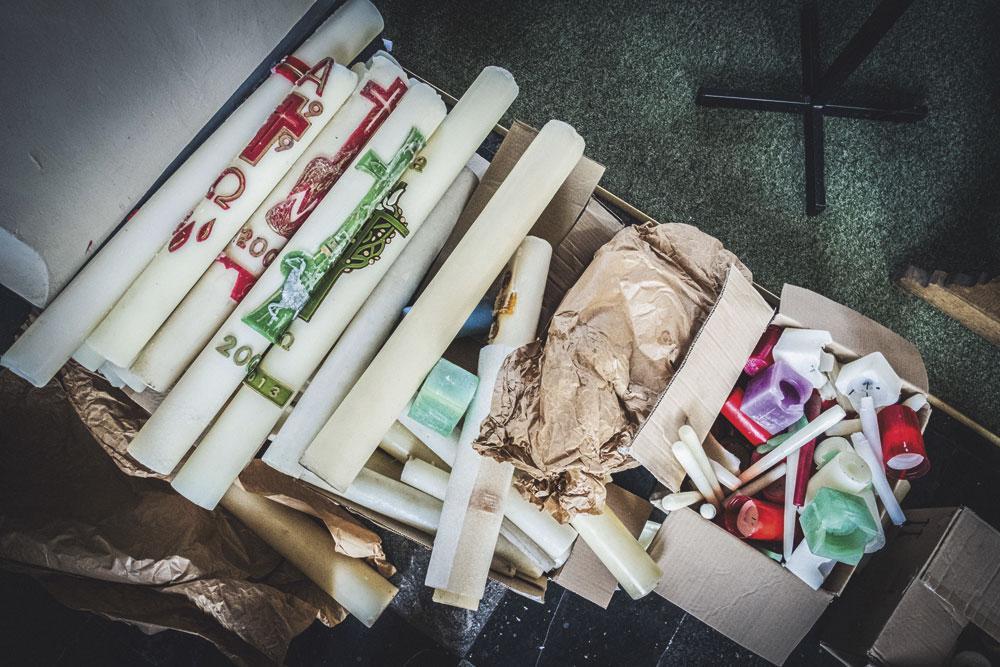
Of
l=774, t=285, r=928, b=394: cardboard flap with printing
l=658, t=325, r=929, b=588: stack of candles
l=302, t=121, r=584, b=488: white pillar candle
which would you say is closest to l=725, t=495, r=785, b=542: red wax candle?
l=658, t=325, r=929, b=588: stack of candles

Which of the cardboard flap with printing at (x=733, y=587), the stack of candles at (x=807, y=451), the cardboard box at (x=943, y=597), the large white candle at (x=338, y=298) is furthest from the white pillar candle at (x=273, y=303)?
the cardboard box at (x=943, y=597)

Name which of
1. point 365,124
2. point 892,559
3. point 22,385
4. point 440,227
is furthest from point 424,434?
point 892,559

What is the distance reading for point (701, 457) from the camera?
120 centimetres

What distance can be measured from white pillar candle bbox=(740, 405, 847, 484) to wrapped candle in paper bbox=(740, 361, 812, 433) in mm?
42

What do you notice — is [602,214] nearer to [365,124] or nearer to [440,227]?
[440,227]

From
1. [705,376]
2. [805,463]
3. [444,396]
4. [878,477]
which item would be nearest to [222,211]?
[444,396]

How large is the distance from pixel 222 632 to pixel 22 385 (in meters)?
0.73

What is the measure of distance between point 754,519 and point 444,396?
2.43 feet

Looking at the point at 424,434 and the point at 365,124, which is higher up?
the point at 365,124

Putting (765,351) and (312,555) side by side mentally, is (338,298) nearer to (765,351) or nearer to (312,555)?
(312,555)

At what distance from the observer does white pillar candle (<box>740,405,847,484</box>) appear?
124 cm

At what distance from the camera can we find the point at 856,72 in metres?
1.94

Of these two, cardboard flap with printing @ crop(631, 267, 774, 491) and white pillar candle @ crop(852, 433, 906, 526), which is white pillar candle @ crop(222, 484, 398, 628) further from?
white pillar candle @ crop(852, 433, 906, 526)

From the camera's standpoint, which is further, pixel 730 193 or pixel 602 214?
pixel 730 193
